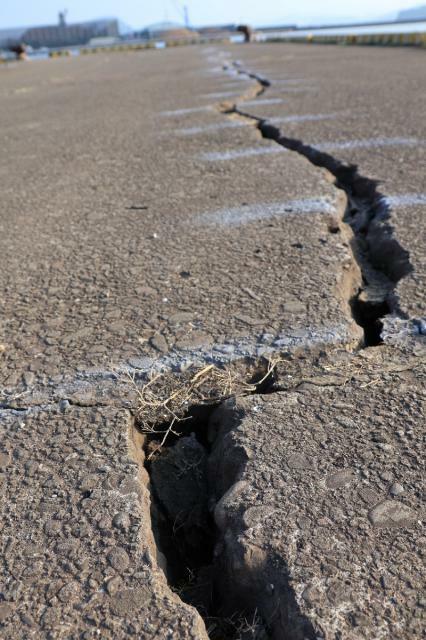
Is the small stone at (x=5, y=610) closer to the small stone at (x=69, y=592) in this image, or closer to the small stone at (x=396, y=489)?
the small stone at (x=69, y=592)

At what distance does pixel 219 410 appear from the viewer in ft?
4.95

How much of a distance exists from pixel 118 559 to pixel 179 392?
0.55 meters

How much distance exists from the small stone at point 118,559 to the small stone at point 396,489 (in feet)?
1.73

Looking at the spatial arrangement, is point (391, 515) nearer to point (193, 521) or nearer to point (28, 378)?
point (193, 521)

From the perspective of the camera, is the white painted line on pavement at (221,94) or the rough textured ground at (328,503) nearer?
the rough textured ground at (328,503)

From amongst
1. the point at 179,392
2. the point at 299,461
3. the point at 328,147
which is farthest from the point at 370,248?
the point at 328,147

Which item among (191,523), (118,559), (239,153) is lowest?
(191,523)

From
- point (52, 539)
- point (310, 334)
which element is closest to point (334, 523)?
point (52, 539)

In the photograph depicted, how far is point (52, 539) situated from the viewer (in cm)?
114

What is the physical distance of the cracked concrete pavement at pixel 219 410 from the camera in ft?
3.38

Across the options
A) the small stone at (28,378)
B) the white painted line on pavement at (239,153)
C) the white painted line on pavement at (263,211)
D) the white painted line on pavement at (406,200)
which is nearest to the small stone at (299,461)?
the small stone at (28,378)

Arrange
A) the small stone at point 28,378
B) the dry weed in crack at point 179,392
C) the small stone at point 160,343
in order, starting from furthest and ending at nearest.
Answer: the small stone at point 160,343 < the small stone at point 28,378 < the dry weed in crack at point 179,392

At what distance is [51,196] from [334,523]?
2.71 m

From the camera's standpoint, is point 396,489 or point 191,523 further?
point 191,523
